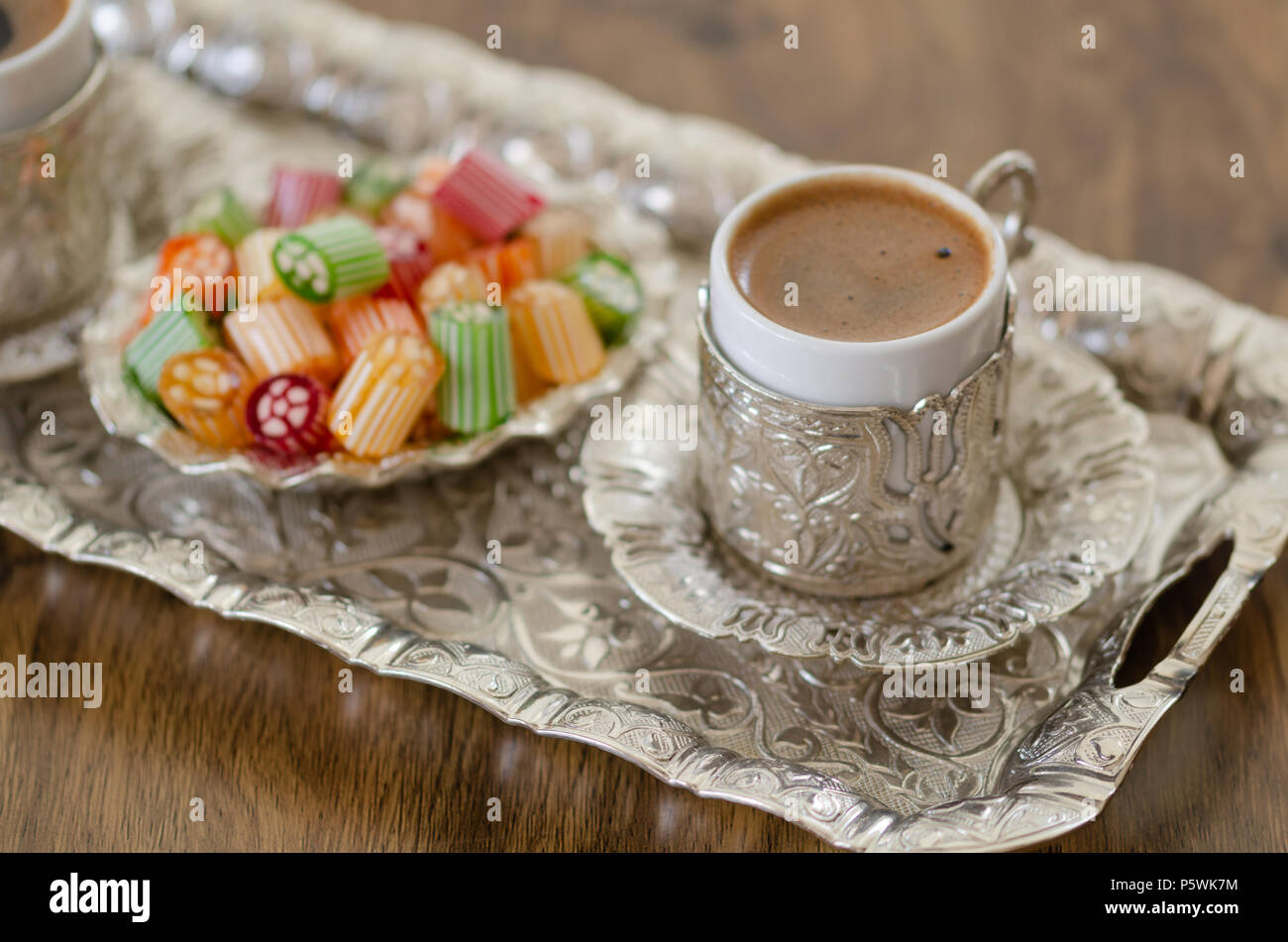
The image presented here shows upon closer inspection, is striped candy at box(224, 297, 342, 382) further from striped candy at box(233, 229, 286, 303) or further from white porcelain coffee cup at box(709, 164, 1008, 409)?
white porcelain coffee cup at box(709, 164, 1008, 409)

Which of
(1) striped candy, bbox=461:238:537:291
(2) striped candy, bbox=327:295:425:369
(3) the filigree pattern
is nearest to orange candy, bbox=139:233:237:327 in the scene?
(2) striped candy, bbox=327:295:425:369

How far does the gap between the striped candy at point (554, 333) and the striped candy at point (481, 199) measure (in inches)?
3.4

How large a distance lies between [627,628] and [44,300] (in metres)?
0.67

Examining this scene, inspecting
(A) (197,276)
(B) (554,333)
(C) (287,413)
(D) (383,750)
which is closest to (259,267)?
(A) (197,276)

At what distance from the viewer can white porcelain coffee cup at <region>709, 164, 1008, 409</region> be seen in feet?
3.27

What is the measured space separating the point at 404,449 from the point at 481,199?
0.26m

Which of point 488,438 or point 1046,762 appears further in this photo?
point 488,438

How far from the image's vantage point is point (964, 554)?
1.16 m

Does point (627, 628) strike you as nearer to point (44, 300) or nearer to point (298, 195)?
point (298, 195)

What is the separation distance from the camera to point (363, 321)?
4.09ft

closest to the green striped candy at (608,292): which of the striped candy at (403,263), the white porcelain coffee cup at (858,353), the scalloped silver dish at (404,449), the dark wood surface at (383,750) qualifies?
the scalloped silver dish at (404,449)

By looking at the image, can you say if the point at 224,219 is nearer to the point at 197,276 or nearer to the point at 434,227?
the point at 197,276
